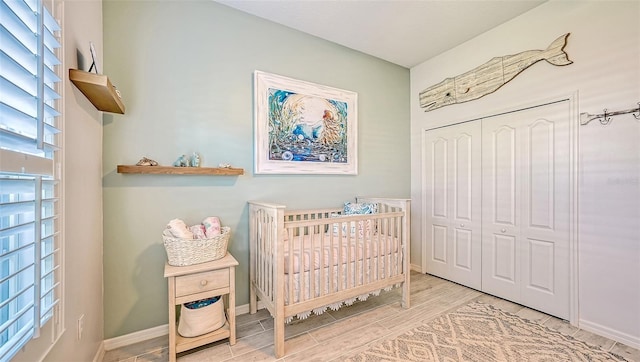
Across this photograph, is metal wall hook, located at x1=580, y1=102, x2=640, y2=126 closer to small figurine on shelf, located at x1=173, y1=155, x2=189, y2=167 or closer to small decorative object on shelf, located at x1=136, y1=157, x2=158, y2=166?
small figurine on shelf, located at x1=173, y1=155, x2=189, y2=167

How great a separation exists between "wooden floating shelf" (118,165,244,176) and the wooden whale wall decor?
98.8 inches

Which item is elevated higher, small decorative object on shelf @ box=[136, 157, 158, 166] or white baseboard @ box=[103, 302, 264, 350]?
small decorative object on shelf @ box=[136, 157, 158, 166]

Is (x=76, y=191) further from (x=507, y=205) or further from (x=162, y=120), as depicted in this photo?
(x=507, y=205)

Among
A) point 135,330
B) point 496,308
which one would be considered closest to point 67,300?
point 135,330

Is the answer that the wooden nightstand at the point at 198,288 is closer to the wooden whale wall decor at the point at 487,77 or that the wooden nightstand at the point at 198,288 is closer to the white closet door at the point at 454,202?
the white closet door at the point at 454,202

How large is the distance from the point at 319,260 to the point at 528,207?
203 cm

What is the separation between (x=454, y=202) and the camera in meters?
2.94

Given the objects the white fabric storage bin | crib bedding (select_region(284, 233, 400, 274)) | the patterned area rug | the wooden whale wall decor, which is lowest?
the patterned area rug

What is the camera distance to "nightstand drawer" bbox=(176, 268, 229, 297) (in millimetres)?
1626

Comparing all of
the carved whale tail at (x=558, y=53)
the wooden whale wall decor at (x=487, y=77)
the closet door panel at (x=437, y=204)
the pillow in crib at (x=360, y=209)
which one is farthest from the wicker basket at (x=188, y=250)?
the carved whale tail at (x=558, y=53)

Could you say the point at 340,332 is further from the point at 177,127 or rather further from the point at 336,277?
the point at 177,127

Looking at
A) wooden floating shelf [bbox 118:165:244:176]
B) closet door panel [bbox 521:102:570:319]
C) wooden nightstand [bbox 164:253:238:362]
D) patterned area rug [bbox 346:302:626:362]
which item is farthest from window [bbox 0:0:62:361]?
closet door panel [bbox 521:102:570:319]

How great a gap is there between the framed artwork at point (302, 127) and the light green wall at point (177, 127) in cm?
11

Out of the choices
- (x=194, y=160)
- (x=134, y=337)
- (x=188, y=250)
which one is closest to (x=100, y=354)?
(x=134, y=337)
